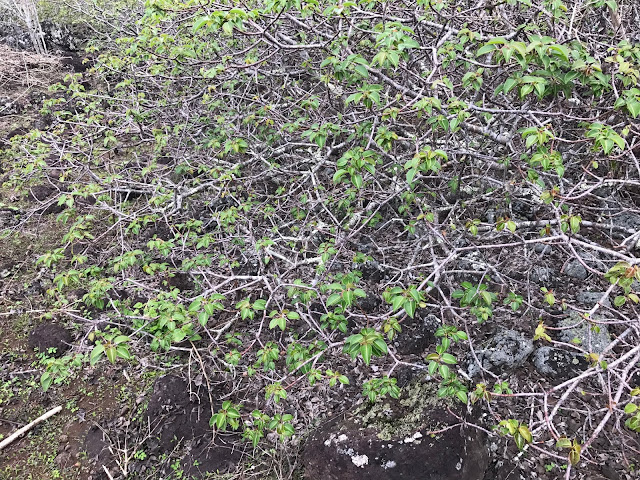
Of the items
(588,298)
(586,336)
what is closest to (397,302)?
(586,336)

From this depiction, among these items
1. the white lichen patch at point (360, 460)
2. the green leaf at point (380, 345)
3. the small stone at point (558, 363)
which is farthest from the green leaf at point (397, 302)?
the small stone at point (558, 363)

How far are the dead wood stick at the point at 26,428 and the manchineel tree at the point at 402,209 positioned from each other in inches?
28.0

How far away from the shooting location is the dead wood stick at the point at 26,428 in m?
2.88

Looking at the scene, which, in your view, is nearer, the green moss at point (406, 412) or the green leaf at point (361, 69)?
the green leaf at point (361, 69)

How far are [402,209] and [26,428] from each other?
3.21 metres

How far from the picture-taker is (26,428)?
9.73 feet

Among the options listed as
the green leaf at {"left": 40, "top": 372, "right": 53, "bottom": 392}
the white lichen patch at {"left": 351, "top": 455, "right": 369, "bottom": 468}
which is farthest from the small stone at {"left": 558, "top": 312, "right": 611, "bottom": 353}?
the green leaf at {"left": 40, "top": 372, "right": 53, "bottom": 392}

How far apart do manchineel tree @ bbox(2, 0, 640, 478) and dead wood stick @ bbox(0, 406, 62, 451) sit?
710 millimetres

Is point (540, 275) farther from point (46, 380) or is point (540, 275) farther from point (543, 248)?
point (46, 380)

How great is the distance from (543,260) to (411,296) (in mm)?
1814

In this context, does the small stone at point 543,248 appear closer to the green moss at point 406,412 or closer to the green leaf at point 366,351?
the green moss at point 406,412

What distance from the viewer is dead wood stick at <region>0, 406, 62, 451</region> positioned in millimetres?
2878

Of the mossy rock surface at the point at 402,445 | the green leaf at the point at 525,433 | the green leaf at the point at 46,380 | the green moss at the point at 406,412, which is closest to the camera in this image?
the green leaf at the point at 525,433

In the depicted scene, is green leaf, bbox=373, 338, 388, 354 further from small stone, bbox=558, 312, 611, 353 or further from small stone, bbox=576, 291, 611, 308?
small stone, bbox=576, 291, 611, 308
